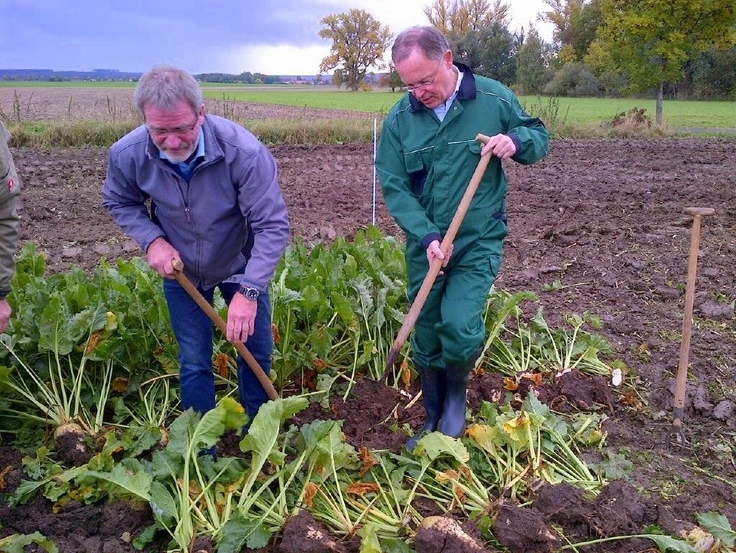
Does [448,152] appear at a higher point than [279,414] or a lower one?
higher

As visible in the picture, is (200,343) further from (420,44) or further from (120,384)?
(420,44)

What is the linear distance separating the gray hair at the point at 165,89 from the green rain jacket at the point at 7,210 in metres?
0.58

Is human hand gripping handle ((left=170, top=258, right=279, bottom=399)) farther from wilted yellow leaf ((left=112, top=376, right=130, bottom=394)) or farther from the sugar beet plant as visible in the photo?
wilted yellow leaf ((left=112, top=376, right=130, bottom=394))

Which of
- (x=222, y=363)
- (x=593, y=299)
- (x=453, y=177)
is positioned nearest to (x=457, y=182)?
(x=453, y=177)

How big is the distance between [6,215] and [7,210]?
0.03 m

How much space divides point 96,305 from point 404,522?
2.13 meters

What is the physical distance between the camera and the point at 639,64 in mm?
23688

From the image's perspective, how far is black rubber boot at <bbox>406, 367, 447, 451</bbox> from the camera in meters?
3.58

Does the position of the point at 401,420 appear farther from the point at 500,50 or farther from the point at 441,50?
the point at 500,50

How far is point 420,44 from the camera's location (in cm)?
298

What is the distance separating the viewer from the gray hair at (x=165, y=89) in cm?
254

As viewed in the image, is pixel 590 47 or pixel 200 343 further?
pixel 590 47

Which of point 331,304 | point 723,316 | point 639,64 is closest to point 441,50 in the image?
point 331,304

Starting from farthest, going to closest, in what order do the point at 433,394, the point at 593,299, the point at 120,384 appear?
the point at 593,299 < the point at 120,384 < the point at 433,394
